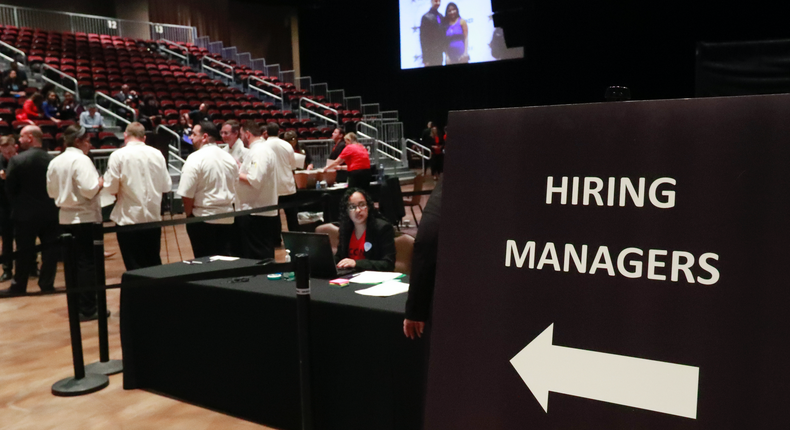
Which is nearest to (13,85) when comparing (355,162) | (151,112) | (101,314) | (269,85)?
(151,112)

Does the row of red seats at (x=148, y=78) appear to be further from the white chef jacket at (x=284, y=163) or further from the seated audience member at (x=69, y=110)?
the white chef jacket at (x=284, y=163)

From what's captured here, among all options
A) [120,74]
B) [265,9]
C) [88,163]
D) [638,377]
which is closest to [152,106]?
[120,74]

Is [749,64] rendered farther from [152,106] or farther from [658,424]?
[152,106]

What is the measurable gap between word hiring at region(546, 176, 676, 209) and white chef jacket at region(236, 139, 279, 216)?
13.0 ft

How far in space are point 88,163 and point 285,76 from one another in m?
16.3

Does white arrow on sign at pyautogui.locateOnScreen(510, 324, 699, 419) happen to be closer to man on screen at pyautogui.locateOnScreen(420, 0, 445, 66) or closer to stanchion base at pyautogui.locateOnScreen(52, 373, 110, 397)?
stanchion base at pyautogui.locateOnScreen(52, 373, 110, 397)

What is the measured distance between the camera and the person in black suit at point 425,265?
5.96 ft

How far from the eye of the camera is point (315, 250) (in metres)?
2.94

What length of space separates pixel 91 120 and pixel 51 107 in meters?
0.65

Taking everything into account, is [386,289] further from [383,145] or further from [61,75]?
[383,145]

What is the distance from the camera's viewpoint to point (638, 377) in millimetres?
1231

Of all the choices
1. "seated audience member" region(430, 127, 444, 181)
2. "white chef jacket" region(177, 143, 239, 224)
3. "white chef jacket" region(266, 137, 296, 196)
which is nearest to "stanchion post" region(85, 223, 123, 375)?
"white chef jacket" region(177, 143, 239, 224)

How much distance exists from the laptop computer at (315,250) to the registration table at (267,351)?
0.29 feet

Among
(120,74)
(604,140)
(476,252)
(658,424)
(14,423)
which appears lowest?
(14,423)
